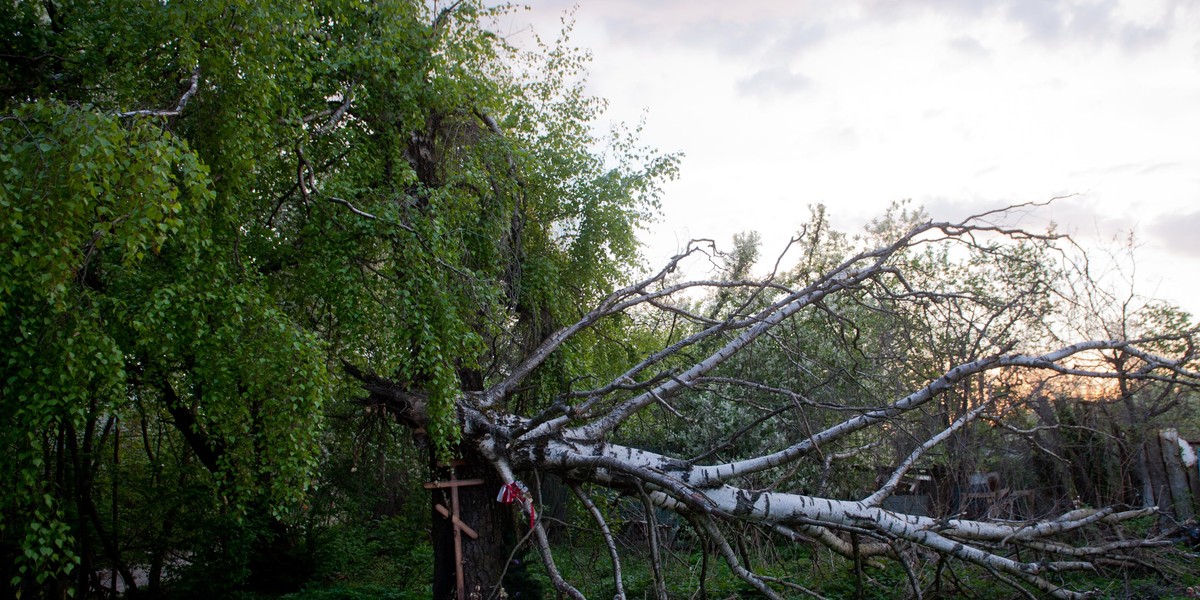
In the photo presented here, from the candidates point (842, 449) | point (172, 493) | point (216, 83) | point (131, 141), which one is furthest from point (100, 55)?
point (842, 449)

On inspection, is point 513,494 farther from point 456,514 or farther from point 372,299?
point 372,299

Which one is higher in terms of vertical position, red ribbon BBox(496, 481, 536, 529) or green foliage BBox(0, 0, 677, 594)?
green foliage BBox(0, 0, 677, 594)

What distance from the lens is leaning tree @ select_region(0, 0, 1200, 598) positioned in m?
4.55

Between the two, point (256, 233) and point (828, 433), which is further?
point (256, 233)

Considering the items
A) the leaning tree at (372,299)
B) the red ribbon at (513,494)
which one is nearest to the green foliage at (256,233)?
the leaning tree at (372,299)

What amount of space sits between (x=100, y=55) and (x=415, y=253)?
2686 millimetres

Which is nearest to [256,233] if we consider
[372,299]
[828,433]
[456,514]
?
[372,299]

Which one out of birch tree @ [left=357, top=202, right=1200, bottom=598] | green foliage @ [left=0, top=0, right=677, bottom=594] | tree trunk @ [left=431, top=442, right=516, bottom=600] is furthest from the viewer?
tree trunk @ [left=431, top=442, right=516, bottom=600]

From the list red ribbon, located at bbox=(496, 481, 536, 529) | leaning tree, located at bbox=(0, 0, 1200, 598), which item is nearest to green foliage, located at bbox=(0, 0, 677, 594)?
leaning tree, located at bbox=(0, 0, 1200, 598)

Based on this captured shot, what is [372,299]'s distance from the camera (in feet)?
22.5

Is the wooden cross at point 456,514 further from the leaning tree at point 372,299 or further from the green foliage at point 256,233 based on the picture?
the green foliage at point 256,233

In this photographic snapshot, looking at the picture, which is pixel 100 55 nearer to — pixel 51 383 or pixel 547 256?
pixel 51 383

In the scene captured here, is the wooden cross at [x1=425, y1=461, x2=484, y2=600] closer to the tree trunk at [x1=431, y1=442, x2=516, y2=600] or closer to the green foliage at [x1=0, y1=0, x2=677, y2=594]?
the tree trunk at [x1=431, y1=442, x2=516, y2=600]

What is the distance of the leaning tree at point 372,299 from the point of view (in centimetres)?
455
